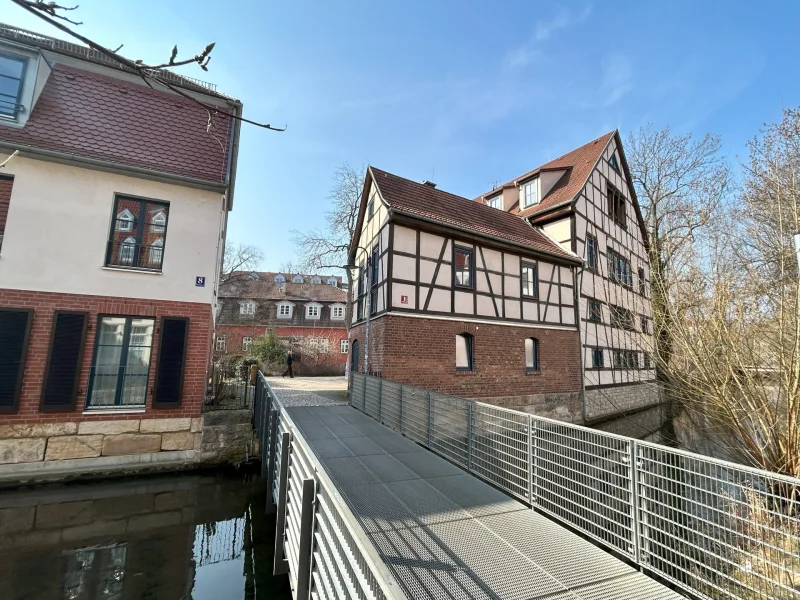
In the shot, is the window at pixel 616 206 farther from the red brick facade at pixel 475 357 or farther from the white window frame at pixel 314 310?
the white window frame at pixel 314 310

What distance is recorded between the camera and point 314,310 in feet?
96.1

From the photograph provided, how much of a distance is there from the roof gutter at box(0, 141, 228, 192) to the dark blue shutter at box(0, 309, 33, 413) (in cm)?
298

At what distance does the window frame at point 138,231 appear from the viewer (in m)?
7.53

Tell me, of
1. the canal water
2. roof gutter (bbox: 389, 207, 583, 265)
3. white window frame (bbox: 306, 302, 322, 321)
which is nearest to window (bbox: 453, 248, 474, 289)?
roof gutter (bbox: 389, 207, 583, 265)

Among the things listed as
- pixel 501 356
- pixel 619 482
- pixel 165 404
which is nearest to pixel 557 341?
pixel 501 356

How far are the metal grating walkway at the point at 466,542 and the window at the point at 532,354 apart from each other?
8.31 m

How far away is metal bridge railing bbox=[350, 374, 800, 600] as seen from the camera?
226cm

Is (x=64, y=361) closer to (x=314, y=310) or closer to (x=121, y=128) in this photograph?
(x=121, y=128)

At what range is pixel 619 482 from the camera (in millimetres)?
2965

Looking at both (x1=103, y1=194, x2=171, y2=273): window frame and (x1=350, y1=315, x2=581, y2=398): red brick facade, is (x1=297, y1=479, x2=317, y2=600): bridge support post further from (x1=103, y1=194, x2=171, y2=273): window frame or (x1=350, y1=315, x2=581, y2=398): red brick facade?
(x1=103, y1=194, x2=171, y2=273): window frame

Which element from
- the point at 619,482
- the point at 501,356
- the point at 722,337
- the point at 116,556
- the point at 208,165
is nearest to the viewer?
the point at 619,482

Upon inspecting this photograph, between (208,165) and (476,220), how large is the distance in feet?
25.2

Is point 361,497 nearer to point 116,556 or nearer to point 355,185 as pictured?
point 116,556

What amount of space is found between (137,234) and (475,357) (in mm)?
8666
